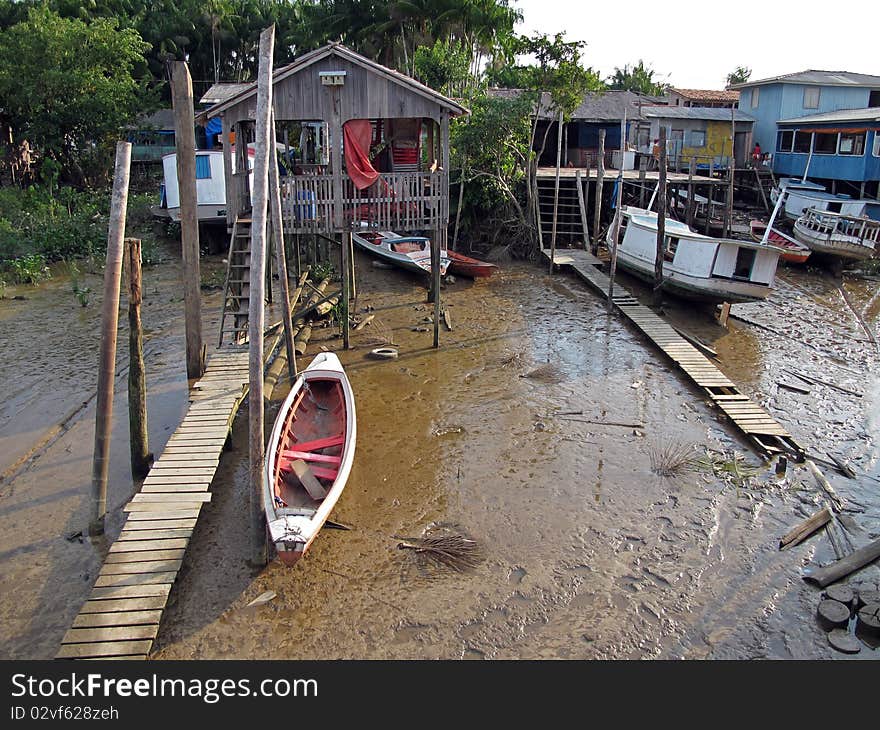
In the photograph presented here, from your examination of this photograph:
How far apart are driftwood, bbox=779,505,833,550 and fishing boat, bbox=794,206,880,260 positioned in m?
15.7

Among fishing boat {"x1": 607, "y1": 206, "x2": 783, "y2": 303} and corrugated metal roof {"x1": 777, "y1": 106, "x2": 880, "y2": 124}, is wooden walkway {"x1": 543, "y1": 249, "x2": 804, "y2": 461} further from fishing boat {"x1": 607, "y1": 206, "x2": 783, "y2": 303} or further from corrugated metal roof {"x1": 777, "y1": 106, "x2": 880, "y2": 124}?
corrugated metal roof {"x1": 777, "y1": 106, "x2": 880, "y2": 124}

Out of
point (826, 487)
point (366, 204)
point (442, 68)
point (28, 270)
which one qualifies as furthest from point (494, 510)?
point (442, 68)

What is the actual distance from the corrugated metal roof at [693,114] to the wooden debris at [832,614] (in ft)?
96.5

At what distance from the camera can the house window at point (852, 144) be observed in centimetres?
2686

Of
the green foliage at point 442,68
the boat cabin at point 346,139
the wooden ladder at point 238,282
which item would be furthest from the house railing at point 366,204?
the green foliage at point 442,68

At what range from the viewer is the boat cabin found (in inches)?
503

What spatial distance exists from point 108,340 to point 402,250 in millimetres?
12890

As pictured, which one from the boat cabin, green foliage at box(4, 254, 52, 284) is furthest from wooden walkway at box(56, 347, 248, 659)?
green foliage at box(4, 254, 52, 284)

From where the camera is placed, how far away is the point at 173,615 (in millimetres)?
6652

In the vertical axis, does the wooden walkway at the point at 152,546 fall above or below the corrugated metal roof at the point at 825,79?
below

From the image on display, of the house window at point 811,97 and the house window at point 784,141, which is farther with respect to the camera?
the house window at point 811,97

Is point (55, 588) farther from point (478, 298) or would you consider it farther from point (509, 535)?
point (478, 298)

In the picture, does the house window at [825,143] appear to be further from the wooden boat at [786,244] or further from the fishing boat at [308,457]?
the fishing boat at [308,457]
